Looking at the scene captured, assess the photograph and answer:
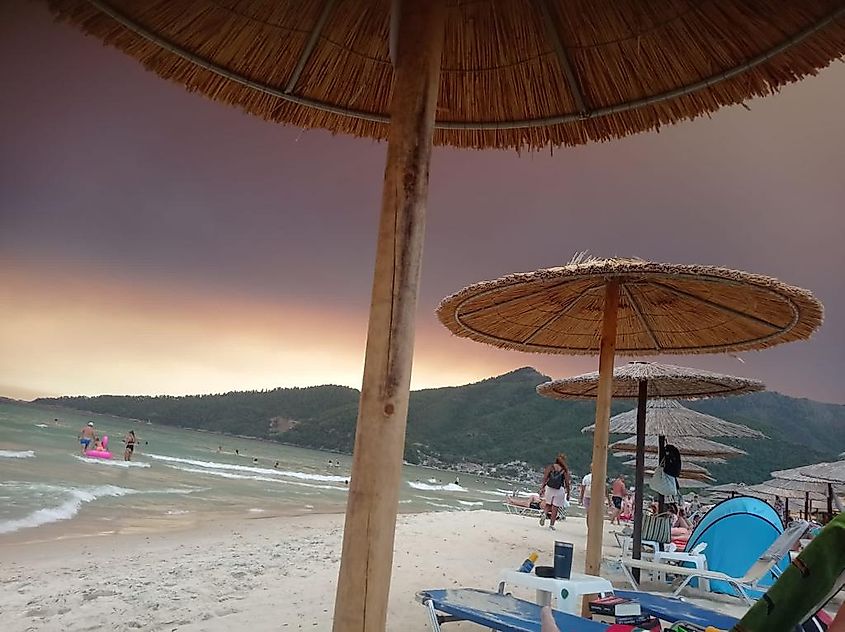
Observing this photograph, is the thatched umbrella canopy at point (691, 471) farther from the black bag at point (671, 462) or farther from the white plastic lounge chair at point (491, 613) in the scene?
the white plastic lounge chair at point (491, 613)

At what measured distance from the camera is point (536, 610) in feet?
10.3

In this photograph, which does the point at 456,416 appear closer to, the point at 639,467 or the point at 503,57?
the point at 639,467

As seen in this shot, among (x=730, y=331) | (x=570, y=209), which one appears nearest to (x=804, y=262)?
(x=570, y=209)

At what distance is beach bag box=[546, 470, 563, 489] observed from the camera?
12.4 m

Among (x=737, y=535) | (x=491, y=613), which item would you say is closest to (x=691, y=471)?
(x=737, y=535)

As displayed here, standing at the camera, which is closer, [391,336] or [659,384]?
[391,336]

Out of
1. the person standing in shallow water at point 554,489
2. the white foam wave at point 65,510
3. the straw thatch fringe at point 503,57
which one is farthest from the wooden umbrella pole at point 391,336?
the person standing in shallow water at point 554,489

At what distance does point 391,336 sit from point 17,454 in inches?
1119

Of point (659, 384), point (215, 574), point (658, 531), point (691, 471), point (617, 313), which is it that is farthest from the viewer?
point (691, 471)

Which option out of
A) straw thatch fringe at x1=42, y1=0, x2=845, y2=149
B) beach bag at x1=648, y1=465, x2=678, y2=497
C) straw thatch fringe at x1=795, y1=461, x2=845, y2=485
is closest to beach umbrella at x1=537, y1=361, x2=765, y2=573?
beach bag at x1=648, y1=465, x2=678, y2=497

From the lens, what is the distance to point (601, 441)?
4.20m

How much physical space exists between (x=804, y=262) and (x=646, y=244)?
6051 mm

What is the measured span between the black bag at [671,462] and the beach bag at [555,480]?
4.97 metres

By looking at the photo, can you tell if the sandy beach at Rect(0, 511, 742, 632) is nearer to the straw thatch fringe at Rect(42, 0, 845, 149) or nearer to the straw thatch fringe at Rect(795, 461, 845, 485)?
the straw thatch fringe at Rect(42, 0, 845, 149)
